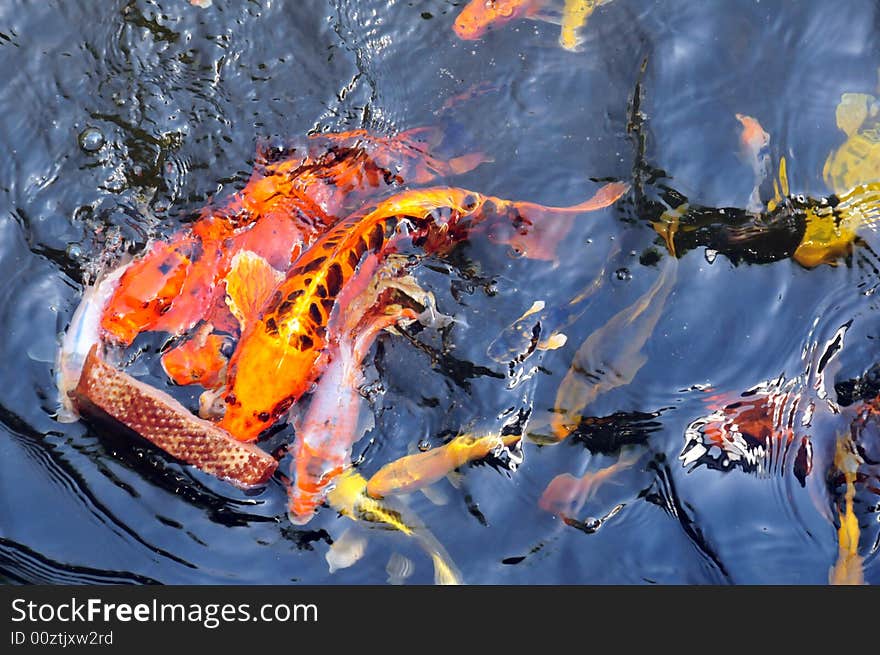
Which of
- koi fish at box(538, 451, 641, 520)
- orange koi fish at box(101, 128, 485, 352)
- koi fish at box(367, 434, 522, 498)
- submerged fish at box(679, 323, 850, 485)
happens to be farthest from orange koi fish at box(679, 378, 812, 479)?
orange koi fish at box(101, 128, 485, 352)

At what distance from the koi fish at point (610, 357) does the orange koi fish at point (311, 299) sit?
1.12 meters

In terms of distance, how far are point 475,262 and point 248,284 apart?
1.46 meters

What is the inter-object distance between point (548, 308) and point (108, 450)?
2882mm

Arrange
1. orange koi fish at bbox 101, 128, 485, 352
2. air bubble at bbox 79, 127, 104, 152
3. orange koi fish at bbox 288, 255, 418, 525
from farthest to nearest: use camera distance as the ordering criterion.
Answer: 1. air bubble at bbox 79, 127, 104, 152
2. orange koi fish at bbox 101, 128, 485, 352
3. orange koi fish at bbox 288, 255, 418, 525

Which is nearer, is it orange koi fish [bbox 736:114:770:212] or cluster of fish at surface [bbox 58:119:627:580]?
cluster of fish at surface [bbox 58:119:627:580]

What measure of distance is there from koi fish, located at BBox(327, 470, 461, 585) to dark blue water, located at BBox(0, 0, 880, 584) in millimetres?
63

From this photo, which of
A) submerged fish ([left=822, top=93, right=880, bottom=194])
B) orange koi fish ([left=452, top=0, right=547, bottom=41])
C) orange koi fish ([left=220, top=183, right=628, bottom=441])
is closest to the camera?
orange koi fish ([left=220, top=183, right=628, bottom=441])

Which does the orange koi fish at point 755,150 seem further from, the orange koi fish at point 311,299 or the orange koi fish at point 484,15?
the orange koi fish at point 311,299

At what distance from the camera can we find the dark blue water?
207 inches

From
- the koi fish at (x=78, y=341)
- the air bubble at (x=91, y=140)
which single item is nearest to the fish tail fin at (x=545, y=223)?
the koi fish at (x=78, y=341)

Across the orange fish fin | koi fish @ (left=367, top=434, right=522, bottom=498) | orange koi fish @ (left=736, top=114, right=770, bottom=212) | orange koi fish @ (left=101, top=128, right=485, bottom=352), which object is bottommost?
koi fish @ (left=367, top=434, right=522, bottom=498)

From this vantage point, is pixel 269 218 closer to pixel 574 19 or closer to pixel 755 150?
pixel 574 19

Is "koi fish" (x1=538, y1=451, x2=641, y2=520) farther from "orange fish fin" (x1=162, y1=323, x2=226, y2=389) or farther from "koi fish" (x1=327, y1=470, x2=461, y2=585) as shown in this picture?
"orange fish fin" (x1=162, y1=323, x2=226, y2=389)

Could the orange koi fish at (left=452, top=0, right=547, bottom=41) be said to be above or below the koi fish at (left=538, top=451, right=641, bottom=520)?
above
